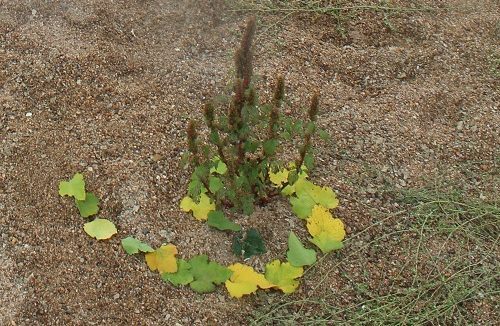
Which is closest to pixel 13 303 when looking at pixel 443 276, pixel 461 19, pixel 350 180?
pixel 350 180

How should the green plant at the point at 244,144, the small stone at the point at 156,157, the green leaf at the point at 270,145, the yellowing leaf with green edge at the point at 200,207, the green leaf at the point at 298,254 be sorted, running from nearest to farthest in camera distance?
the green plant at the point at 244,144, the green leaf at the point at 270,145, the green leaf at the point at 298,254, the yellowing leaf with green edge at the point at 200,207, the small stone at the point at 156,157

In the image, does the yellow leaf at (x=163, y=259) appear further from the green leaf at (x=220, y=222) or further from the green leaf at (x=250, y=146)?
the green leaf at (x=250, y=146)

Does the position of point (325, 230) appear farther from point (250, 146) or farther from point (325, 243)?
point (250, 146)

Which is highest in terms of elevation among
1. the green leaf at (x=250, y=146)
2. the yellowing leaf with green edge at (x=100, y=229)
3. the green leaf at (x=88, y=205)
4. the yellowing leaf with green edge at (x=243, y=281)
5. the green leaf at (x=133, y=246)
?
the green leaf at (x=250, y=146)

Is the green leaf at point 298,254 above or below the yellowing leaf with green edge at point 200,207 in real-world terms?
below

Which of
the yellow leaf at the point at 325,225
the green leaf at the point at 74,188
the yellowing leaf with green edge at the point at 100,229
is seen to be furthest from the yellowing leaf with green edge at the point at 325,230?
the green leaf at the point at 74,188

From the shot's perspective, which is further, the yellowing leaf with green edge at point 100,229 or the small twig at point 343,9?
the small twig at point 343,9
